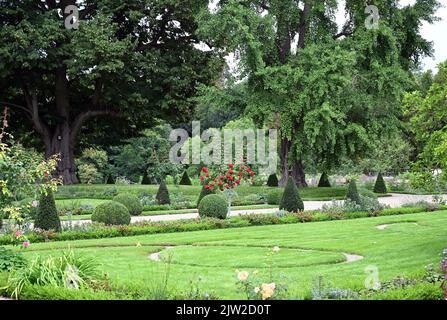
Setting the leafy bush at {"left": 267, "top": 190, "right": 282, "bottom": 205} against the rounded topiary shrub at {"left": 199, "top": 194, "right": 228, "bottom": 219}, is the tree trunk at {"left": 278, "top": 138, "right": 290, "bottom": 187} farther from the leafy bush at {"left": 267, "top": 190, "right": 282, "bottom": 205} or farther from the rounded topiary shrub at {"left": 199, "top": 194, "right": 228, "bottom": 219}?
the rounded topiary shrub at {"left": 199, "top": 194, "right": 228, "bottom": 219}

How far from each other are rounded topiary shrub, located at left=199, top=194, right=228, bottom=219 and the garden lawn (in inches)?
96.9

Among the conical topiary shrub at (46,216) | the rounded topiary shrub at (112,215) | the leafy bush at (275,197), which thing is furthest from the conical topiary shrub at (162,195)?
the conical topiary shrub at (46,216)

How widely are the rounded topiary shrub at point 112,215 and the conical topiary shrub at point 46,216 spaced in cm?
204

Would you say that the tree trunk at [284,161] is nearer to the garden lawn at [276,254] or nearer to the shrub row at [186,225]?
the shrub row at [186,225]

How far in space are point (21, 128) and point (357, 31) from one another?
65.4 ft

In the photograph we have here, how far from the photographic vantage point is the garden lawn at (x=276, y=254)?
372 inches

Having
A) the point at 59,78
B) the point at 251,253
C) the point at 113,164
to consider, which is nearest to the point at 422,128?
the point at 251,253

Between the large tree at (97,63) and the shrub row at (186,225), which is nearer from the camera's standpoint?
the shrub row at (186,225)

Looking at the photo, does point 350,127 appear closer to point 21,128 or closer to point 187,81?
point 187,81

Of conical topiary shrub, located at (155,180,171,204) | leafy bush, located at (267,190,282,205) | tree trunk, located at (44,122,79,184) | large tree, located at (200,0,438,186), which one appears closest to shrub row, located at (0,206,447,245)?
leafy bush, located at (267,190,282,205)

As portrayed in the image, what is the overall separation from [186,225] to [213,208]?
2.34 meters

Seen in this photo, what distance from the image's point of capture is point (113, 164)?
168 feet

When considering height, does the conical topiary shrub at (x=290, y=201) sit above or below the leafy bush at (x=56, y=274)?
above

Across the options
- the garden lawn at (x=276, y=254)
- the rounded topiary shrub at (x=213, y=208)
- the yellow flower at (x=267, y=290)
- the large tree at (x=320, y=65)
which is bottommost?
the garden lawn at (x=276, y=254)
